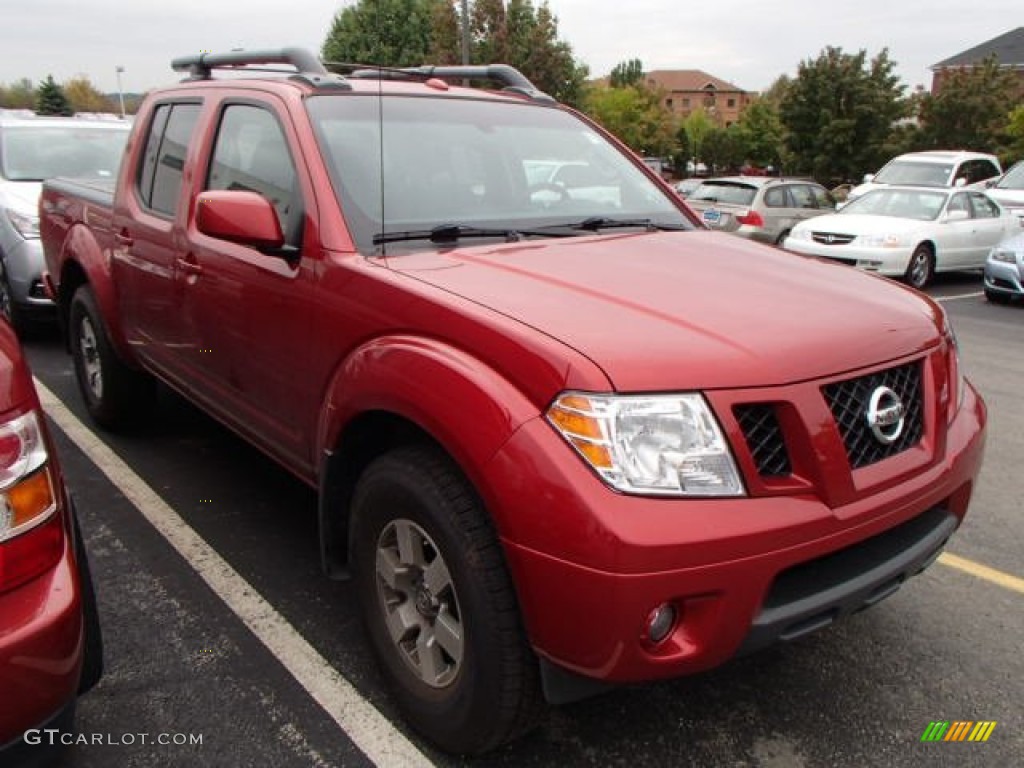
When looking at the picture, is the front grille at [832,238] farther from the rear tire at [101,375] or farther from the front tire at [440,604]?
the front tire at [440,604]

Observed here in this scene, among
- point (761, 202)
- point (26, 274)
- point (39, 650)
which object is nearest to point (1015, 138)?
point (761, 202)

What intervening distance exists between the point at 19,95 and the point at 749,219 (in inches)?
3928

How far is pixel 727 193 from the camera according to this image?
543 inches

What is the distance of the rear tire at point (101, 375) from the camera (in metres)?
4.51

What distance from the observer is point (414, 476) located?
7.16 feet

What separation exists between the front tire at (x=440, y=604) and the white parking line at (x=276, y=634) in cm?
10

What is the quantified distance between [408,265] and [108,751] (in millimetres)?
1576

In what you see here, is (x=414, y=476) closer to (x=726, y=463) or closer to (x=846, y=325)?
(x=726, y=463)

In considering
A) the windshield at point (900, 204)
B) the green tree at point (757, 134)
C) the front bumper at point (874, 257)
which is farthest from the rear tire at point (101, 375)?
the green tree at point (757, 134)

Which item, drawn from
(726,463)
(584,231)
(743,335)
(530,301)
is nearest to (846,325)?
(743,335)

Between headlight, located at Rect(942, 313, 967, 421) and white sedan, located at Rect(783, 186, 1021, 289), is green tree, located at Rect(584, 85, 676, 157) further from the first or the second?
headlight, located at Rect(942, 313, 967, 421)

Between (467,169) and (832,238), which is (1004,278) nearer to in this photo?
(832,238)

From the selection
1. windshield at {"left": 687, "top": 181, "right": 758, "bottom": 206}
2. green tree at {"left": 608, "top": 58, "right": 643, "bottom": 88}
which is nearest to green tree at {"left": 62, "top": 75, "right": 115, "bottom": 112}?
green tree at {"left": 608, "top": 58, "right": 643, "bottom": 88}

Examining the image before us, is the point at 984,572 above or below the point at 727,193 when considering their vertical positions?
below
